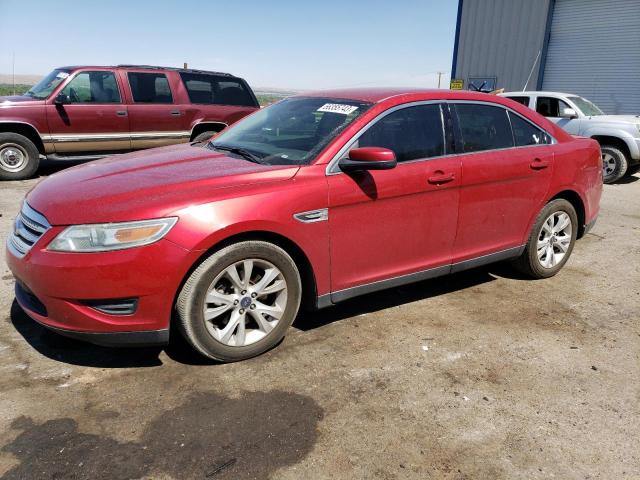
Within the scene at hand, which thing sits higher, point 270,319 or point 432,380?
point 270,319

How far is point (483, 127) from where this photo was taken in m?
3.83

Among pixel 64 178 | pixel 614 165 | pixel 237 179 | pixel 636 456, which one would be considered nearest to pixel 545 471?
pixel 636 456

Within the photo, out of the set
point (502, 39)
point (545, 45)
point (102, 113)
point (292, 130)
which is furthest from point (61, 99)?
point (545, 45)

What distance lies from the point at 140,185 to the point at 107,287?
624mm

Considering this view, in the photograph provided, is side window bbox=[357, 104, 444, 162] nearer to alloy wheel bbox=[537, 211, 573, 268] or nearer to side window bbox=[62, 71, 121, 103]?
alloy wheel bbox=[537, 211, 573, 268]

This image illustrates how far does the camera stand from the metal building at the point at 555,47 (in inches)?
565

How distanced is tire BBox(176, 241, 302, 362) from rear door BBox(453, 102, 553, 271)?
1.46 m

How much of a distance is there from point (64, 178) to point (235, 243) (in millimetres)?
1289

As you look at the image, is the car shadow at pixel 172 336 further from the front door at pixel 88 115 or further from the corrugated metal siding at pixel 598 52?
the corrugated metal siding at pixel 598 52

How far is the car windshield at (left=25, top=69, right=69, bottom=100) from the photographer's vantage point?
840cm

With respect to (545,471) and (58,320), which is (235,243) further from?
(545,471)

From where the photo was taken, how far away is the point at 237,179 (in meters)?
2.88

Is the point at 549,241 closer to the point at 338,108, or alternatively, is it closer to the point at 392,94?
the point at 392,94

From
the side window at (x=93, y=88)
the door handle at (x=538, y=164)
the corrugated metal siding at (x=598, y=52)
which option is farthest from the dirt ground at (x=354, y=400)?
the corrugated metal siding at (x=598, y=52)
